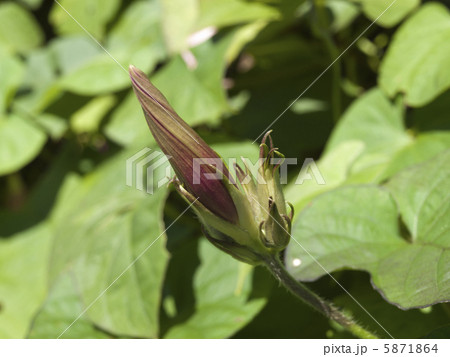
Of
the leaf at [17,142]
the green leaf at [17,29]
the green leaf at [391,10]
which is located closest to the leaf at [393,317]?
the green leaf at [391,10]

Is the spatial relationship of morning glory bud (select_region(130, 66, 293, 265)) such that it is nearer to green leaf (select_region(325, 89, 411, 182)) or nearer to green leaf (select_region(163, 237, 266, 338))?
green leaf (select_region(163, 237, 266, 338))

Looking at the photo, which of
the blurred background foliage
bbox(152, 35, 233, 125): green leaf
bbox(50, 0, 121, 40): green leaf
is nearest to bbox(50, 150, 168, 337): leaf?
the blurred background foliage

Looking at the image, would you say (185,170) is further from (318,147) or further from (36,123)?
(36,123)

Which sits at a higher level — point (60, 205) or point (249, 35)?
point (249, 35)

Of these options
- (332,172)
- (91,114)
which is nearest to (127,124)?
(91,114)

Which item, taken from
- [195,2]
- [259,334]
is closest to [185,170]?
[259,334]

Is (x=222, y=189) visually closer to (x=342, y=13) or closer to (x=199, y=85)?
(x=199, y=85)

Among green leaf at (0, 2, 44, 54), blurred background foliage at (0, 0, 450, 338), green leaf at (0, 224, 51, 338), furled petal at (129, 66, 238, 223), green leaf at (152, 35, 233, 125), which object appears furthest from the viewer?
green leaf at (0, 2, 44, 54)
